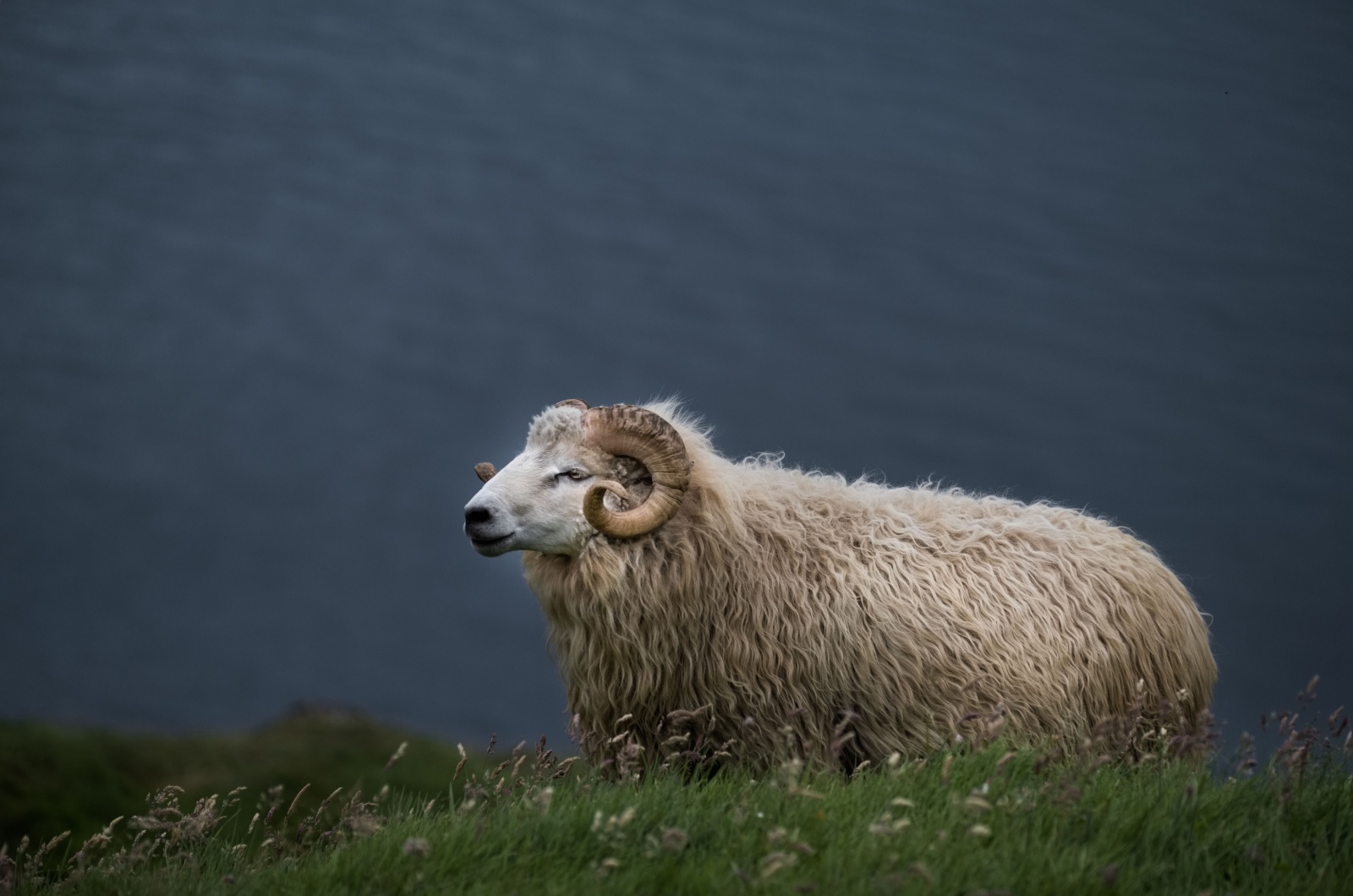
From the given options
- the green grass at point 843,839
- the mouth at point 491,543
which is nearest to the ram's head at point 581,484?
the mouth at point 491,543

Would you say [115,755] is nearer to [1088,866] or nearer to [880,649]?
[880,649]

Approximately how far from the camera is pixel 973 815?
3359 mm

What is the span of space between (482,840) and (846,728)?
205cm

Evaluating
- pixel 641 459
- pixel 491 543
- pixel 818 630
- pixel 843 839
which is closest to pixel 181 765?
pixel 491 543

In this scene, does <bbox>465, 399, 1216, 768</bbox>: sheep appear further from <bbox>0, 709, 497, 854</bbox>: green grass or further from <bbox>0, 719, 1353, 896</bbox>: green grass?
<bbox>0, 709, 497, 854</bbox>: green grass

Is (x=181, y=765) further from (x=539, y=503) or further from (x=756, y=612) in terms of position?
(x=756, y=612)

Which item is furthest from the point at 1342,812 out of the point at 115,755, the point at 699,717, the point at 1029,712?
the point at 115,755

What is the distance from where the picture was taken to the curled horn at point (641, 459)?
492cm

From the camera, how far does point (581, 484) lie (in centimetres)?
502

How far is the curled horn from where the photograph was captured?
492 cm

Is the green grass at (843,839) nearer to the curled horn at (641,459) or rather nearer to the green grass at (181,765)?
the curled horn at (641,459)

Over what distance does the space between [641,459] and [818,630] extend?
3.32ft

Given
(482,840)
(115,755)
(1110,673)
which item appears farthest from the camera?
(115,755)

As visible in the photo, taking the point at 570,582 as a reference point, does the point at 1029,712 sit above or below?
below
